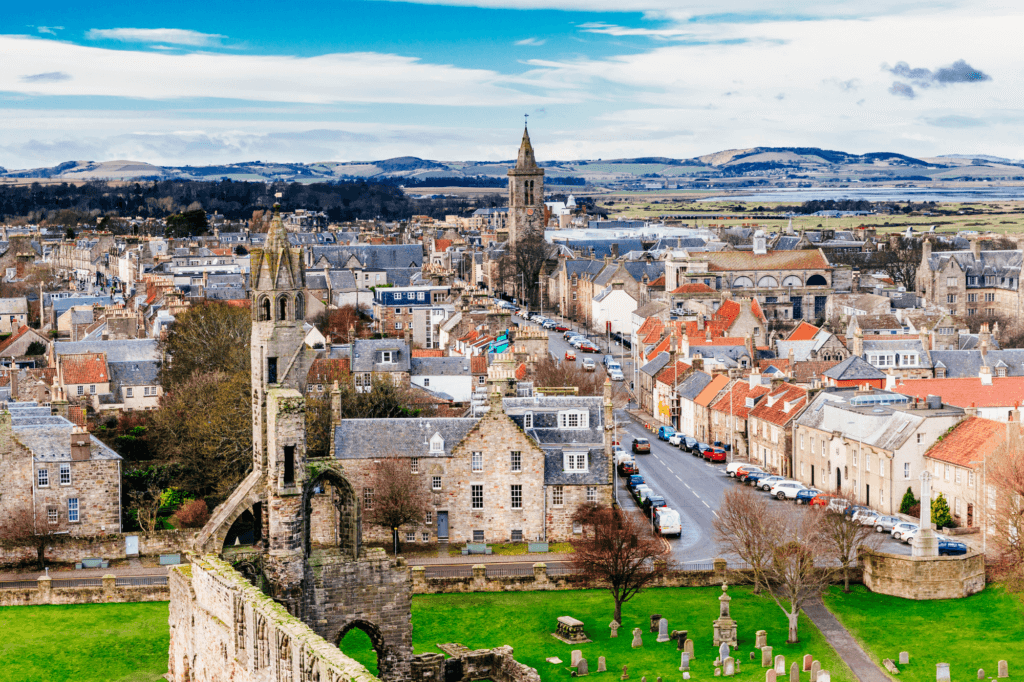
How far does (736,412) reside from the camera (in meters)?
79.9

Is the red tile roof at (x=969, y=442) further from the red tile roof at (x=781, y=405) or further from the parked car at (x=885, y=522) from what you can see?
the red tile roof at (x=781, y=405)

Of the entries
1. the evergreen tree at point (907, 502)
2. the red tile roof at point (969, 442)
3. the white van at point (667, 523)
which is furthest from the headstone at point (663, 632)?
the evergreen tree at point (907, 502)

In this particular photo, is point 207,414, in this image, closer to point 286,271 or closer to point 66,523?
point 66,523

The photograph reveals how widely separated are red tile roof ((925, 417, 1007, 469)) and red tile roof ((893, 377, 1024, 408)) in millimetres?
9097

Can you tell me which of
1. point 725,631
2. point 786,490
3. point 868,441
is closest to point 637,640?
point 725,631

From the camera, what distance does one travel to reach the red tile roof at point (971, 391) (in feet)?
241

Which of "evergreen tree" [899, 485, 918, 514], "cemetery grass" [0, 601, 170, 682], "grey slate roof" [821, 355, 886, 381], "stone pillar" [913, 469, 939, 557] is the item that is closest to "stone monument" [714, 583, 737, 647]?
"stone pillar" [913, 469, 939, 557]

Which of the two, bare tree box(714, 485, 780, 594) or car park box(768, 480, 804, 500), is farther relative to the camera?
car park box(768, 480, 804, 500)

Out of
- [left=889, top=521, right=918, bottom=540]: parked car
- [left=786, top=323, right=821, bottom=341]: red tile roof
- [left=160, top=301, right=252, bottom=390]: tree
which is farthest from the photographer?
[left=786, top=323, right=821, bottom=341]: red tile roof

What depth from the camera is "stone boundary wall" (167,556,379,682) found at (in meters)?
29.4

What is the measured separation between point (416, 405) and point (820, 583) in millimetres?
29104

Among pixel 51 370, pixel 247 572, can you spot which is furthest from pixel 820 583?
pixel 51 370

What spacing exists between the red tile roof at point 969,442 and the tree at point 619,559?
1570 centimetres

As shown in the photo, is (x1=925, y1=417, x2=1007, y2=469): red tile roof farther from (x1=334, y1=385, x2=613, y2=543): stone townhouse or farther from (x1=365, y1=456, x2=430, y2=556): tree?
(x1=365, y1=456, x2=430, y2=556): tree
